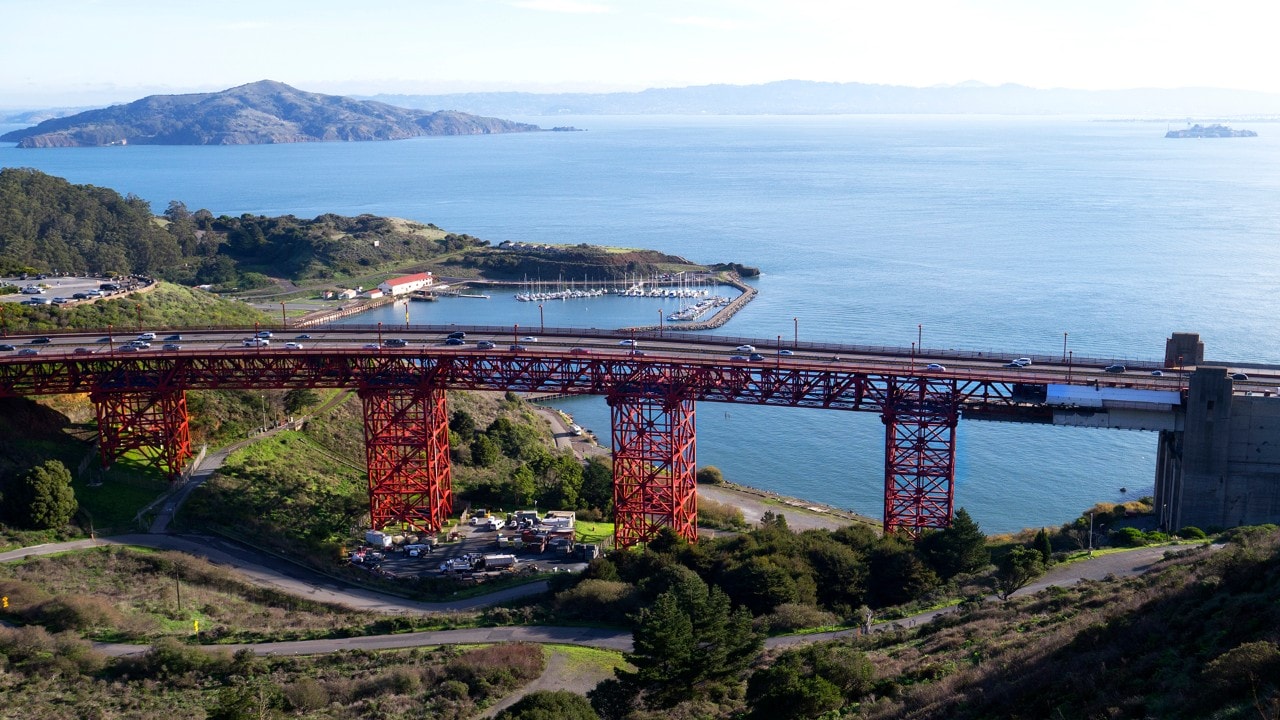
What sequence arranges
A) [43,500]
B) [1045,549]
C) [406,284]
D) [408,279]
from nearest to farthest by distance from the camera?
[1045,549], [43,500], [406,284], [408,279]

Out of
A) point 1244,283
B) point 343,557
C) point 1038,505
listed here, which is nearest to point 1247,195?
point 1244,283

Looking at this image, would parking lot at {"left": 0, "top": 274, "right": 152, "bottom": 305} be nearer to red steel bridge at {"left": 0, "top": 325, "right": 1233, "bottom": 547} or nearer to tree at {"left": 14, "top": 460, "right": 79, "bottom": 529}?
red steel bridge at {"left": 0, "top": 325, "right": 1233, "bottom": 547}

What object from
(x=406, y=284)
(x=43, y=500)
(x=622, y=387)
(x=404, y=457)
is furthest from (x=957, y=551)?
(x=406, y=284)

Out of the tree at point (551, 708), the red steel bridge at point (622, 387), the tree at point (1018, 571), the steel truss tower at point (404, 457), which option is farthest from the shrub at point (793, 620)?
the steel truss tower at point (404, 457)

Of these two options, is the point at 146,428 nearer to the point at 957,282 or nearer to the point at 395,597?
the point at 395,597

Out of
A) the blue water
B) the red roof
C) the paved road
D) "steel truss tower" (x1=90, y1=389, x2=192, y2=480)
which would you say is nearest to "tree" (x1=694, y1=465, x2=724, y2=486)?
the blue water

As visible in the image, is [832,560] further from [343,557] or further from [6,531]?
[6,531]
